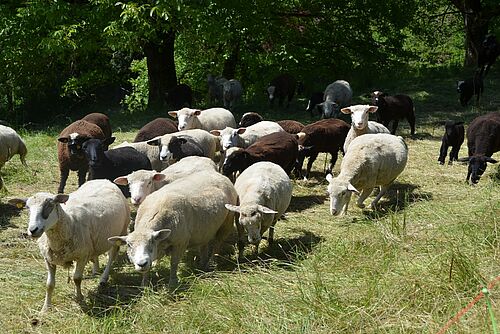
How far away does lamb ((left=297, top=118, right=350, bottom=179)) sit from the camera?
36.8 ft

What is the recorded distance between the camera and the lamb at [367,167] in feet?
29.1

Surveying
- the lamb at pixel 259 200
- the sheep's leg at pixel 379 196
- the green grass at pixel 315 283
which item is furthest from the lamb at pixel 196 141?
the sheep's leg at pixel 379 196

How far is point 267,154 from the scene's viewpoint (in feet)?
32.6

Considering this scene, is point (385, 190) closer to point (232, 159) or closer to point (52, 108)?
point (232, 159)

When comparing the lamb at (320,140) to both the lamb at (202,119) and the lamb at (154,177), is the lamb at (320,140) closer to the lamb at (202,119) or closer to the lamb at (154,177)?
the lamb at (202,119)

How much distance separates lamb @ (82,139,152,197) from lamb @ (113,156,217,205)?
897 millimetres

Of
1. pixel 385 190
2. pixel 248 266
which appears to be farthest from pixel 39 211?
pixel 385 190

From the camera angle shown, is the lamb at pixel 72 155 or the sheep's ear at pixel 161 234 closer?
the sheep's ear at pixel 161 234

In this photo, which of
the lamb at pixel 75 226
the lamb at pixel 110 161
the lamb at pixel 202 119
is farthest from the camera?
the lamb at pixel 202 119

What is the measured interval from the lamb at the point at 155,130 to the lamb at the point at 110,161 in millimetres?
1726

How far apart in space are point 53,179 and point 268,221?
16.0 feet

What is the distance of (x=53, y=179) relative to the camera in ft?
36.5

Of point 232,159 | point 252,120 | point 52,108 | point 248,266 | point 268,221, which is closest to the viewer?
point 248,266

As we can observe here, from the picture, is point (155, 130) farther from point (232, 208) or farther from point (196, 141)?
point (232, 208)
